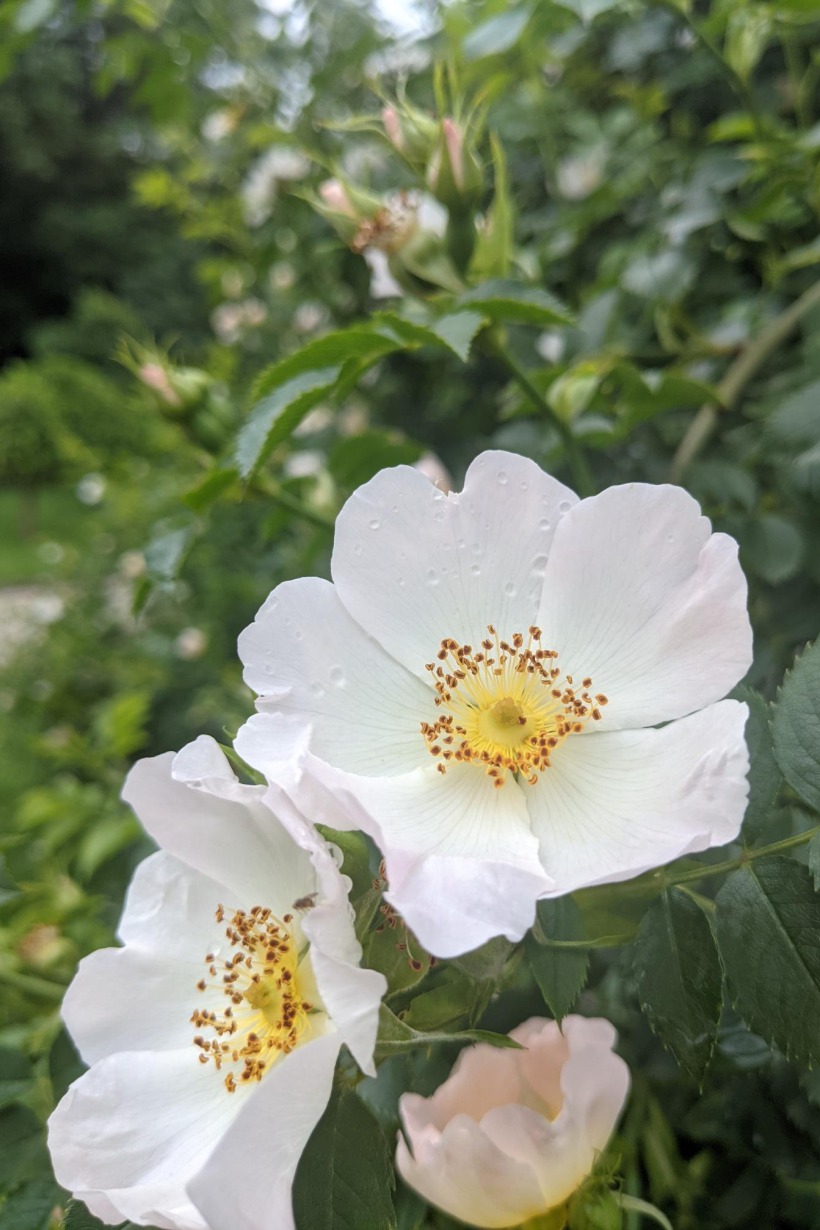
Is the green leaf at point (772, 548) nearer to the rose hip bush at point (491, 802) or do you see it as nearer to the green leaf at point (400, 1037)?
the rose hip bush at point (491, 802)

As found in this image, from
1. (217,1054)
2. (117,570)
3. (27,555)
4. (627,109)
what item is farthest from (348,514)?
(27,555)

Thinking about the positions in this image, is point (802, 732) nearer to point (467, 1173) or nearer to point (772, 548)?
point (467, 1173)

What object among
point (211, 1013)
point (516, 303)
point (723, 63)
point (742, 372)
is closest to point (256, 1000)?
point (211, 1013)

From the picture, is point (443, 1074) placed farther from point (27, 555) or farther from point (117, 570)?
point (27, 555)

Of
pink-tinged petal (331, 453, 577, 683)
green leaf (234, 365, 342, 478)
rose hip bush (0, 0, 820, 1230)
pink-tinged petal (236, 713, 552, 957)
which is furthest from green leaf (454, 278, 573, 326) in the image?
pink-tinged petal (236, 713, 552, 957)

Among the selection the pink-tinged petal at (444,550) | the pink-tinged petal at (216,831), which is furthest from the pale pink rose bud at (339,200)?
the pink-tinged petal at (216,831)
